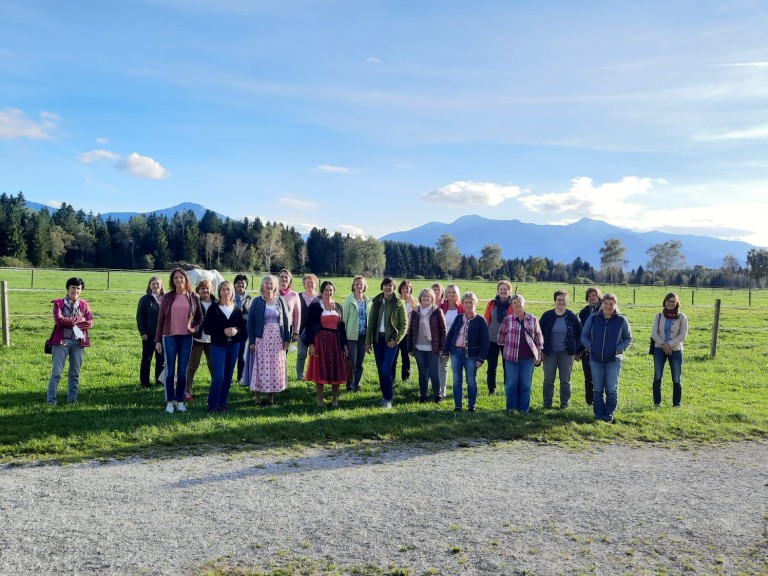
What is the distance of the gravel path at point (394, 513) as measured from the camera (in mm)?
4180

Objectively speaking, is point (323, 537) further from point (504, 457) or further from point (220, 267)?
point (220, 267)

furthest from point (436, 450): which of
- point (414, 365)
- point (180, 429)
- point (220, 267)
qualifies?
point (220, 267)

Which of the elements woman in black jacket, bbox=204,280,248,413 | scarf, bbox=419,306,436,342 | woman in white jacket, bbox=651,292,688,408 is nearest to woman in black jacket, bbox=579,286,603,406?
woman in white jacket, bbox=651,292,688,408

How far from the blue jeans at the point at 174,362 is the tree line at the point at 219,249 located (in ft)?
236

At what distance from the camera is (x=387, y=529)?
4668 millimetres

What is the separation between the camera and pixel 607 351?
340 inches

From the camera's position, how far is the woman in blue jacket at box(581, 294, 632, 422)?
8602 millimetres

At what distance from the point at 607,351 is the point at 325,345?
4.48m

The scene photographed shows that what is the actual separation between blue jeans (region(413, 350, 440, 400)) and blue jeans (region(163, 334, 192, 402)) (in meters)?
3.86

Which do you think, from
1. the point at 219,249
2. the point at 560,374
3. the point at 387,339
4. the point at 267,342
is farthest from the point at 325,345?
the point at 219,249

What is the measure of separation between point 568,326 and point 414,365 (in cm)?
500

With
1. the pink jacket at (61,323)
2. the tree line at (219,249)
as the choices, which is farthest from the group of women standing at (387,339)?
the tree line at (219,249)

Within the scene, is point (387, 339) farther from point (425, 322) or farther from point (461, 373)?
point (461, 373)

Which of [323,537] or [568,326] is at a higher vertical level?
[568,326]
